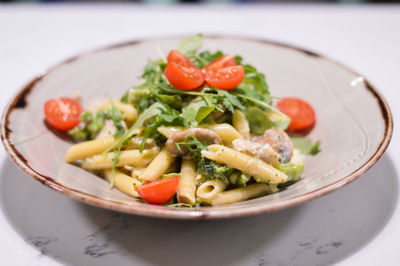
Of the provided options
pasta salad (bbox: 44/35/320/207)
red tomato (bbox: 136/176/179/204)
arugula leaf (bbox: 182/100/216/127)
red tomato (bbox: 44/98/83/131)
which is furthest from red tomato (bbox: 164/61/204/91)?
red tomato (bbox: 44/98/83/131)

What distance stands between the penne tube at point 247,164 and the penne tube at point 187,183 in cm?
15

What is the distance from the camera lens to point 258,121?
234 centimetres

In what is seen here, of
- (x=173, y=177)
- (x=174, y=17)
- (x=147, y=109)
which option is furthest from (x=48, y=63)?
(x=173, y=177)

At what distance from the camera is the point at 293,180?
6.98ft

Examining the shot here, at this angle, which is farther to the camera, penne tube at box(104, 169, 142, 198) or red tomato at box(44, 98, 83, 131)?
red tomato at box(44, 98, 83, 131)

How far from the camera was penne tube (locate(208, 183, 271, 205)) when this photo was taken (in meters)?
1.96

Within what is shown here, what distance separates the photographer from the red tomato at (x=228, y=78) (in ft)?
7.54

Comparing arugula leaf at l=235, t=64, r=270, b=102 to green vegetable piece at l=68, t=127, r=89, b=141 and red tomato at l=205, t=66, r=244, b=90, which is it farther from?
green vegetable piece at l=68, t=127, r=89, b=141

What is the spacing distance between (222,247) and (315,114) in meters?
1.17

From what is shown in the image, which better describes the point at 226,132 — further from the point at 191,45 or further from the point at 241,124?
the point at 191,45

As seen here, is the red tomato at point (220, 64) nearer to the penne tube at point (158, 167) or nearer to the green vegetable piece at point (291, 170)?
the penne tube at point (158, 167)

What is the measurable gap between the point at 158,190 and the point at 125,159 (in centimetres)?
36

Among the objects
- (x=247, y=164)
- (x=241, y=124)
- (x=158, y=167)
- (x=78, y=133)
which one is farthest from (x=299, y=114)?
(x=78, y=133)

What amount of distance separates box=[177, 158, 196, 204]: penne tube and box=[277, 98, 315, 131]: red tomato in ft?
2.70
